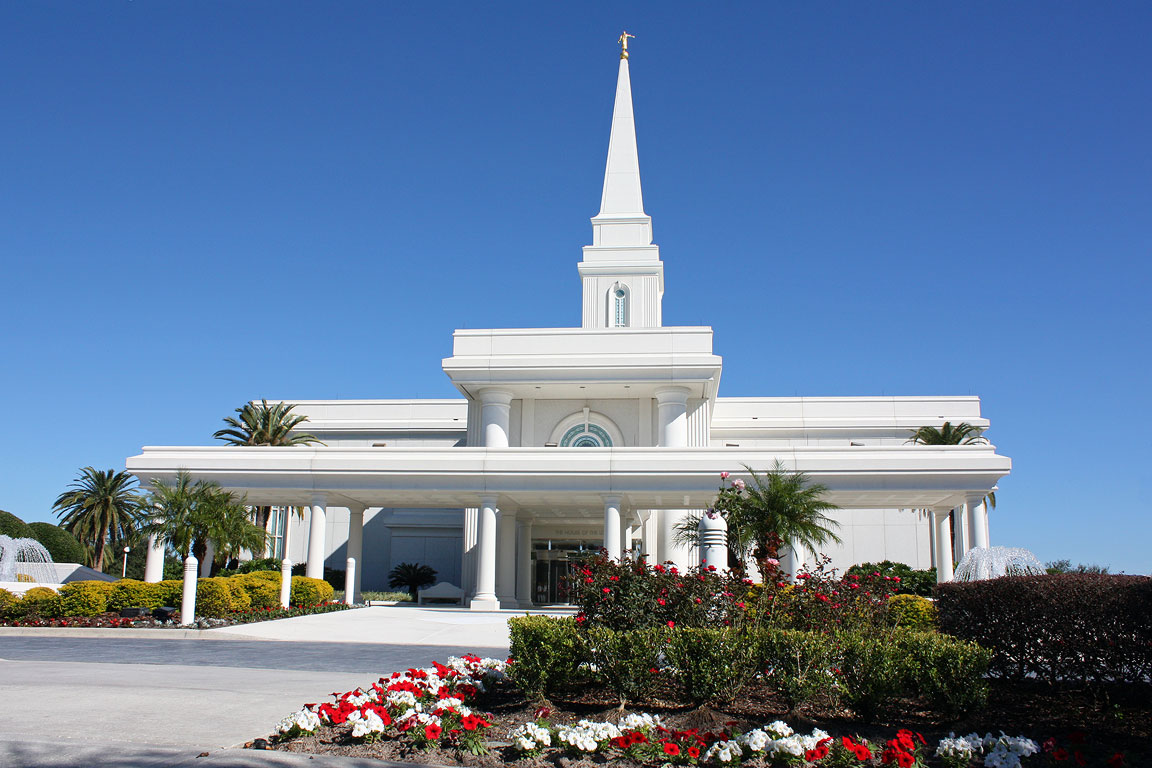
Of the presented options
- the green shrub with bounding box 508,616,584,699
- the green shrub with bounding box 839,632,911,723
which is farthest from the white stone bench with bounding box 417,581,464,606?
the green shrub with bounding box 839,632,911,723

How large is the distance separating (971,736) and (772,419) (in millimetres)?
36892

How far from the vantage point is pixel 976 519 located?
96.6 ft

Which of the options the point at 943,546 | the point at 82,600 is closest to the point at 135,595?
the point at 82,600

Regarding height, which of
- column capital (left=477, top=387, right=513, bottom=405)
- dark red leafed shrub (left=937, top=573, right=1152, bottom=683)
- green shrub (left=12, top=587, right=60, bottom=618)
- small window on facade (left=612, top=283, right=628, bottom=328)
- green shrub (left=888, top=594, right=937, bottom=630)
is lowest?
green shrub (left=12, top=587, right=60, bottom=618)

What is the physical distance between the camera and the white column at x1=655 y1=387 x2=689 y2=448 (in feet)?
109

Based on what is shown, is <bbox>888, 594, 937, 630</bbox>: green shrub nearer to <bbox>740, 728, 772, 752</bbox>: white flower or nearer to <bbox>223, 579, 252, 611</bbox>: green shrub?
<bbox>740, 728, 772, 752</bbox>: white flower

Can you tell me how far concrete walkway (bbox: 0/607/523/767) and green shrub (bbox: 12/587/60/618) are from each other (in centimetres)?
210

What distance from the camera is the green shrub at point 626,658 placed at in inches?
328

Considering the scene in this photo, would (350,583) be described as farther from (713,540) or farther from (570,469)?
(713,540)

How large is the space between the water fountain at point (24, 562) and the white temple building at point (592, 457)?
7424 millimetres

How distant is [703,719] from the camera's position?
7914 mm

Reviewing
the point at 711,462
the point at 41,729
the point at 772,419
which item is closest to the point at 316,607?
the point at 711,462

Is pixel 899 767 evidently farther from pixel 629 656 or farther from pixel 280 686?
pixel 280 686

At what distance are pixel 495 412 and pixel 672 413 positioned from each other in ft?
22.4
